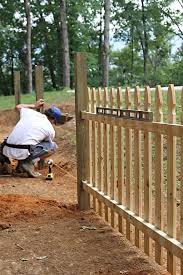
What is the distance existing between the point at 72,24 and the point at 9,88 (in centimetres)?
882

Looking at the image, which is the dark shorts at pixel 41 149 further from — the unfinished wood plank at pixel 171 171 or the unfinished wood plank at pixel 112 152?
the unfinished wood plank at pixel 171 171

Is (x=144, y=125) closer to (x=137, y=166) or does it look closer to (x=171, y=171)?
(x=137, y=166)

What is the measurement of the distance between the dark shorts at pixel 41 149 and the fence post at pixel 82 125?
265 cm

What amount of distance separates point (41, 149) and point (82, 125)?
2.85 metres

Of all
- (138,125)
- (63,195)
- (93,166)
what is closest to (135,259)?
(138,125)

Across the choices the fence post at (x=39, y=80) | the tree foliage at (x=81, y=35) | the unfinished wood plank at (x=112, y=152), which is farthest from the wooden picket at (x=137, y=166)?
the tree foliage at (x=81, y=35)

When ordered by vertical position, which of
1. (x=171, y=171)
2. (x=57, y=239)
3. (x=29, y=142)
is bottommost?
(x=57, y=239)

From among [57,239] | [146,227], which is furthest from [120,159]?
[57,239]

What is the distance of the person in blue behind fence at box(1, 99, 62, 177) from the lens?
9.01m

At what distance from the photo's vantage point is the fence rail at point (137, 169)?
4129 millimetres

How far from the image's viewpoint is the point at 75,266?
463cm

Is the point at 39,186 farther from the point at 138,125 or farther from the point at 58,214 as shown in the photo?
the point at 138,125

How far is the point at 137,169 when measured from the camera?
4820 millimetres

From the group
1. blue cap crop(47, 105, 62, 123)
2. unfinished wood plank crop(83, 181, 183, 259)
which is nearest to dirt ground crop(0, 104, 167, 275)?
unfinished wood plank crop(83, 181, 183, 259)
